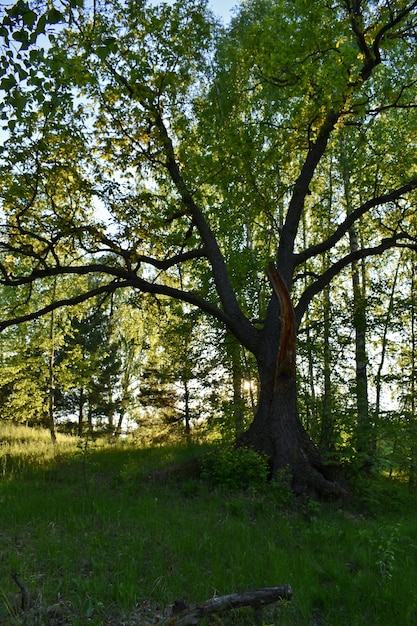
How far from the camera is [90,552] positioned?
4.89 m

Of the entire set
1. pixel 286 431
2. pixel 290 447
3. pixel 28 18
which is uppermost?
pixel 28 18

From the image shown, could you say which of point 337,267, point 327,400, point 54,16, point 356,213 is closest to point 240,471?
point 327,400

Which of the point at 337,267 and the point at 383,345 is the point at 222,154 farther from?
the point at 383,345

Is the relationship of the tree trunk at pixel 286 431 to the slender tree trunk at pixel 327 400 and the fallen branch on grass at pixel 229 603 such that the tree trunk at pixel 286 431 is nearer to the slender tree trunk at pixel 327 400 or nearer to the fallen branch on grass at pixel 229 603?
the slender tree trunk at pixel 327 400

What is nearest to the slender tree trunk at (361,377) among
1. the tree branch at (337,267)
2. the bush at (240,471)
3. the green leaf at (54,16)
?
the bush at (240,471)

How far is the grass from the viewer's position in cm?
389

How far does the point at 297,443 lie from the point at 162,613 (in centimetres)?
554

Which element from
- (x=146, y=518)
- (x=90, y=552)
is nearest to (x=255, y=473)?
(x=146, y=518)

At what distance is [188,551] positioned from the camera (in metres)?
5.09

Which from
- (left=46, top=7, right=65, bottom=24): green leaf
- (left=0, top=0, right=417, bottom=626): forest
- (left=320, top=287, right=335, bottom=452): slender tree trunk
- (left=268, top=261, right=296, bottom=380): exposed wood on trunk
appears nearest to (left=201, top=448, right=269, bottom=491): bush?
(left=0, top=0, right=417, bottom=626): forest

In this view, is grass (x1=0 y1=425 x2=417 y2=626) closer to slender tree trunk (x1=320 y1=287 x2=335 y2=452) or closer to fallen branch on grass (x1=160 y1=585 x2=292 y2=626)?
fallen branch on grass (x1=160 y1=585 x2=292 y2=626)

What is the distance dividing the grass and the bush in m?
0.17

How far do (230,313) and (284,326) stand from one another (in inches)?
67.9

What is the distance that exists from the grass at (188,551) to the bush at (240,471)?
17 centimetres
